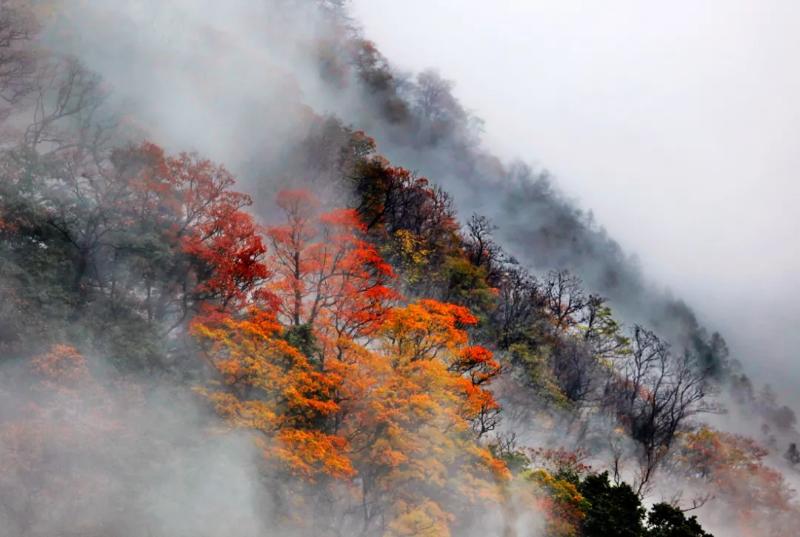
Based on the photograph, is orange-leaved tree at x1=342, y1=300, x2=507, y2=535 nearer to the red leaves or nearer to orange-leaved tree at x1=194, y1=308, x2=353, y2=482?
orange-leaved tree at x1=194, y1=308, x2=353, y2=482

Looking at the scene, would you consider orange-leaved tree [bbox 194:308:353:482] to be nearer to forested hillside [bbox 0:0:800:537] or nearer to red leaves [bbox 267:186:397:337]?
forested hillside [bbox 0:0:800:537]

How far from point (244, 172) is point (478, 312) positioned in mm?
19635

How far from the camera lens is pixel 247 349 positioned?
67.2ft

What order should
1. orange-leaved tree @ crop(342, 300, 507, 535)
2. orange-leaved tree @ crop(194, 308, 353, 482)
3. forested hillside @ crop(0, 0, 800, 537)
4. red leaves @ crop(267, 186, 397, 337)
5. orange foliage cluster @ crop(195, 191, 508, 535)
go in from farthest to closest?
red leaves @ crop(267, 186, 397, 337) < orange-leaved tree @ crop(342, 300, 507, 535) < orange foliage cluster @ crop(195, 191, 508, 535) < orange-leaved tree @ crop(194, 308, 353, 482) < forested hillside @ crop(0, 0, 800, 537)

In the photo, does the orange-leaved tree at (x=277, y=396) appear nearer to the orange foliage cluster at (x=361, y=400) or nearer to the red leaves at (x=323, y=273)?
the orange foliage cluster at (x=361, y=400)

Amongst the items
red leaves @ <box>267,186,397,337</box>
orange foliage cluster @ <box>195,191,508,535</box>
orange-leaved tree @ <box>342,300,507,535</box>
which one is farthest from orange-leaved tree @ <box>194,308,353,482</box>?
red leaves @ <box>267,186,397,337</box>

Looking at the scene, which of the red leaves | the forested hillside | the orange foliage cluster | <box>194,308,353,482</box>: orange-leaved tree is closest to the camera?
the forested hillside

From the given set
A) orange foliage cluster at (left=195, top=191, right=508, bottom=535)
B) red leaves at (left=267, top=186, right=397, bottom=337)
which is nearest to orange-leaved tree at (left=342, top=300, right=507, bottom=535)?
orange foliage cluster at (left=195, top=191, right=508, bottom=535)

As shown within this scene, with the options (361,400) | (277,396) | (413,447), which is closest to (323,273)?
(361,400)

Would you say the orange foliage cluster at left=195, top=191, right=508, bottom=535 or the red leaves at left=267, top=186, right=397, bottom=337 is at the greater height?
the red leaves at left=267, top=186, right=397, bottom=337

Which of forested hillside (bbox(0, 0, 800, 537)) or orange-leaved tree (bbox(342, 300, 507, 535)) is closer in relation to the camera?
forested hillside (bbox(0, 0, 800, 537))

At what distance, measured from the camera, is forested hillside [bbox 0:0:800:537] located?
17.4 metres

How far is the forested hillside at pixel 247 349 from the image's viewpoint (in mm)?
17422

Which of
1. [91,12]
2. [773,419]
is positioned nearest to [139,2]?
[91,12]
